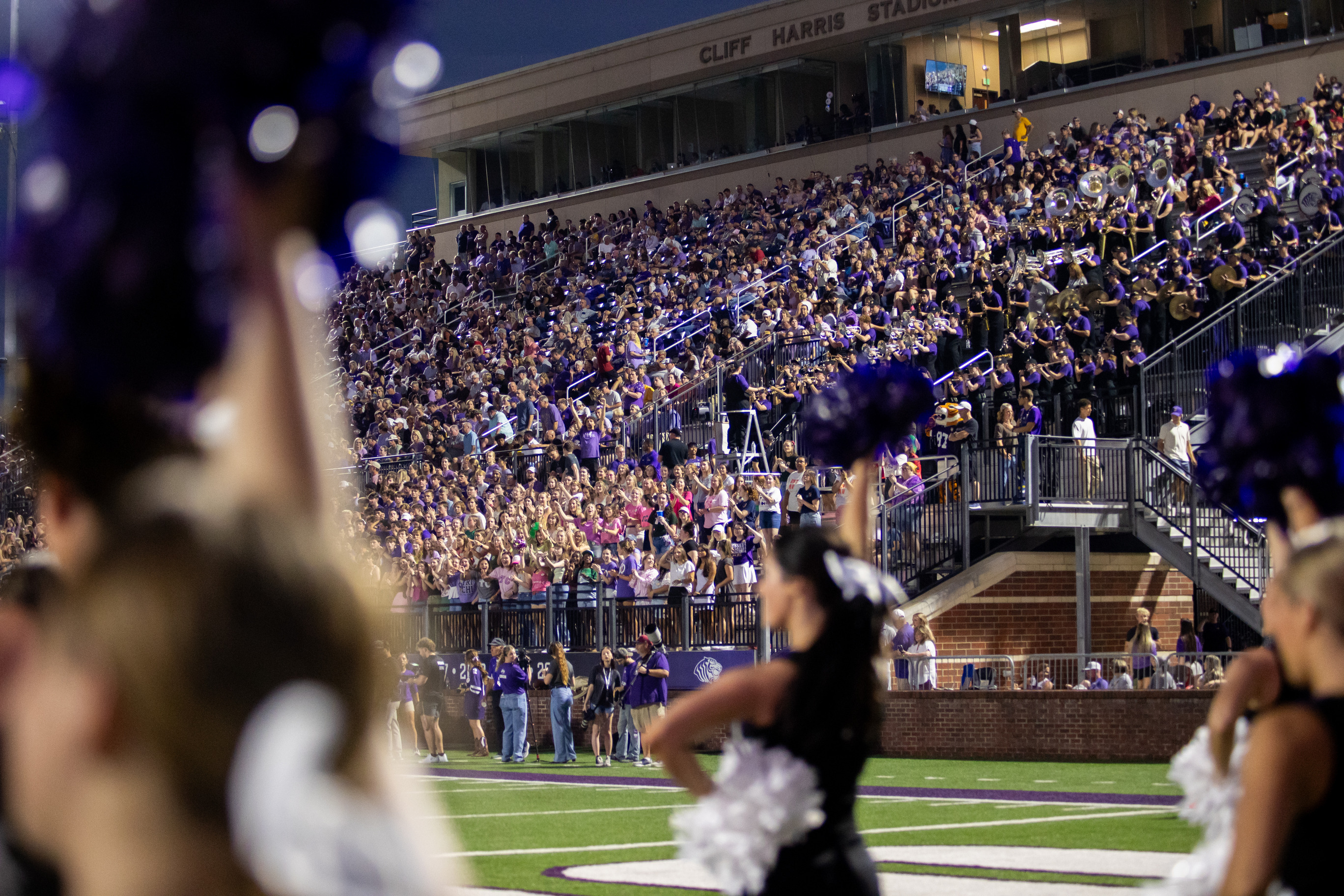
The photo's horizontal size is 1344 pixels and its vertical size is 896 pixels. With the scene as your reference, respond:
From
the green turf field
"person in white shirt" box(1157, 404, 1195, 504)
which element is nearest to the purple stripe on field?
the green turf field

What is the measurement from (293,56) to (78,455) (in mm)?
383

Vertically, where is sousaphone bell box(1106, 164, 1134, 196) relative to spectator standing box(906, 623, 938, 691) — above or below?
above

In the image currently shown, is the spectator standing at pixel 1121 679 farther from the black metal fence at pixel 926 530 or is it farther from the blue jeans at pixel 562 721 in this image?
the blue jeans at pixel 562 721

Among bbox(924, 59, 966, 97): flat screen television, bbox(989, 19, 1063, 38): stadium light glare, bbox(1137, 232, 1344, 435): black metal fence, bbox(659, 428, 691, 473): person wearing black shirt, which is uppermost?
bbox(989, 19, 1063, 38): stadium light glare

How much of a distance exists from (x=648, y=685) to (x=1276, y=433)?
17.0m

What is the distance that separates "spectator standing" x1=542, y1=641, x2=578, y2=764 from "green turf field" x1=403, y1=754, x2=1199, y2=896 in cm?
219

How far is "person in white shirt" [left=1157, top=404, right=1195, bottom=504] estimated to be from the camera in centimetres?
2023

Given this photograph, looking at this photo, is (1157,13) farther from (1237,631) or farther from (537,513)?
(537,513)

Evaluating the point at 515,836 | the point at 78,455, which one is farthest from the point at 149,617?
the point at 515,836

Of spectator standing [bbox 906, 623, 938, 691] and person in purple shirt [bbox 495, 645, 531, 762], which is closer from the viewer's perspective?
spectator standing [bbox 906, 623, 938, 691]

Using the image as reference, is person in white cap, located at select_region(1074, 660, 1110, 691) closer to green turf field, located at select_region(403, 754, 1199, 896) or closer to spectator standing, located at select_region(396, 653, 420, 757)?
green turf field, located at select_region(403, 754, 1199, 896)

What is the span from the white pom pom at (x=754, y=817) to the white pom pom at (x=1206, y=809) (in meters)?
0.91

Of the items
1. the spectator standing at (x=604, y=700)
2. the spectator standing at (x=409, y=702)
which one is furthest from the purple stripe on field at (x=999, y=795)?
the spectator standing at (x=409, y=702)

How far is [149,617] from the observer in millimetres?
1261
